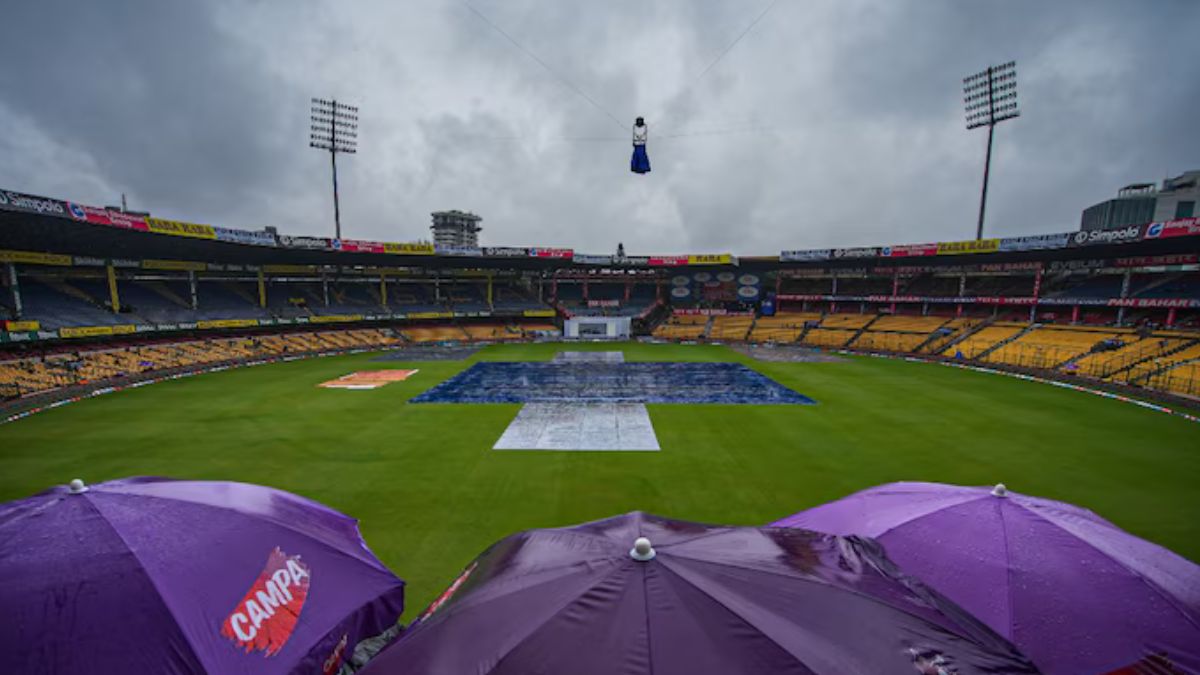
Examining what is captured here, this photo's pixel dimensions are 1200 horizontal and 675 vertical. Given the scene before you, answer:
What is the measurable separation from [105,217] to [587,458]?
1152 inches

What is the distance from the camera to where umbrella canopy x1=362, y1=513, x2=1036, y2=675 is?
6.59 feet

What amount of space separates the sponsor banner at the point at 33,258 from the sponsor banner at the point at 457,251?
22956 millimetres

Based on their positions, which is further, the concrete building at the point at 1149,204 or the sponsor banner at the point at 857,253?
the concrete building at the point at 1149,204

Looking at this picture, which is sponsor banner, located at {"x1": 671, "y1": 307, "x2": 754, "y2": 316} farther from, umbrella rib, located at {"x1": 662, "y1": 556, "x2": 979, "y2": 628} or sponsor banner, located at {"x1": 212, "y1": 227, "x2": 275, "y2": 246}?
umbrella rib, located at {"x1": 662, "y1": 556, "x2": 979, "y2": 628}

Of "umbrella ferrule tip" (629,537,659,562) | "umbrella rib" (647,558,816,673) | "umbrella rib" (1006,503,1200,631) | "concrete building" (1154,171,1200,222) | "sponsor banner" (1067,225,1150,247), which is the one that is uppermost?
"concrete building" (1154,171,1200,222)

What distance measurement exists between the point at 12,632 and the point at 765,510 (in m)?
10.0

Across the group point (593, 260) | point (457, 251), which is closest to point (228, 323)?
point (457, 251)

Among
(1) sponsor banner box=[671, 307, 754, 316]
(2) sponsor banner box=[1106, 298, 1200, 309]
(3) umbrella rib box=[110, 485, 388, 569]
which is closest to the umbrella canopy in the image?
(3) umbrella rib box=[110, 485, 388, 569]

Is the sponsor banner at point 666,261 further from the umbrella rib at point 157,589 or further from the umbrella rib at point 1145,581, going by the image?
the umbrella rib at point 157,589

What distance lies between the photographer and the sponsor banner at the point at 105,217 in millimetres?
22000

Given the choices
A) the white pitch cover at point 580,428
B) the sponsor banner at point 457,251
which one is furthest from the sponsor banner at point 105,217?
the white pitch cover at point 580,428

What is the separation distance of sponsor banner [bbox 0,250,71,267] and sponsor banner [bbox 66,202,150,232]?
9.36m

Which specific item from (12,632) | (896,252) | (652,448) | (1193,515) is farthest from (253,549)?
(896,252)

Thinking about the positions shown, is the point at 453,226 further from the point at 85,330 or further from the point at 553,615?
the point at 553,615
